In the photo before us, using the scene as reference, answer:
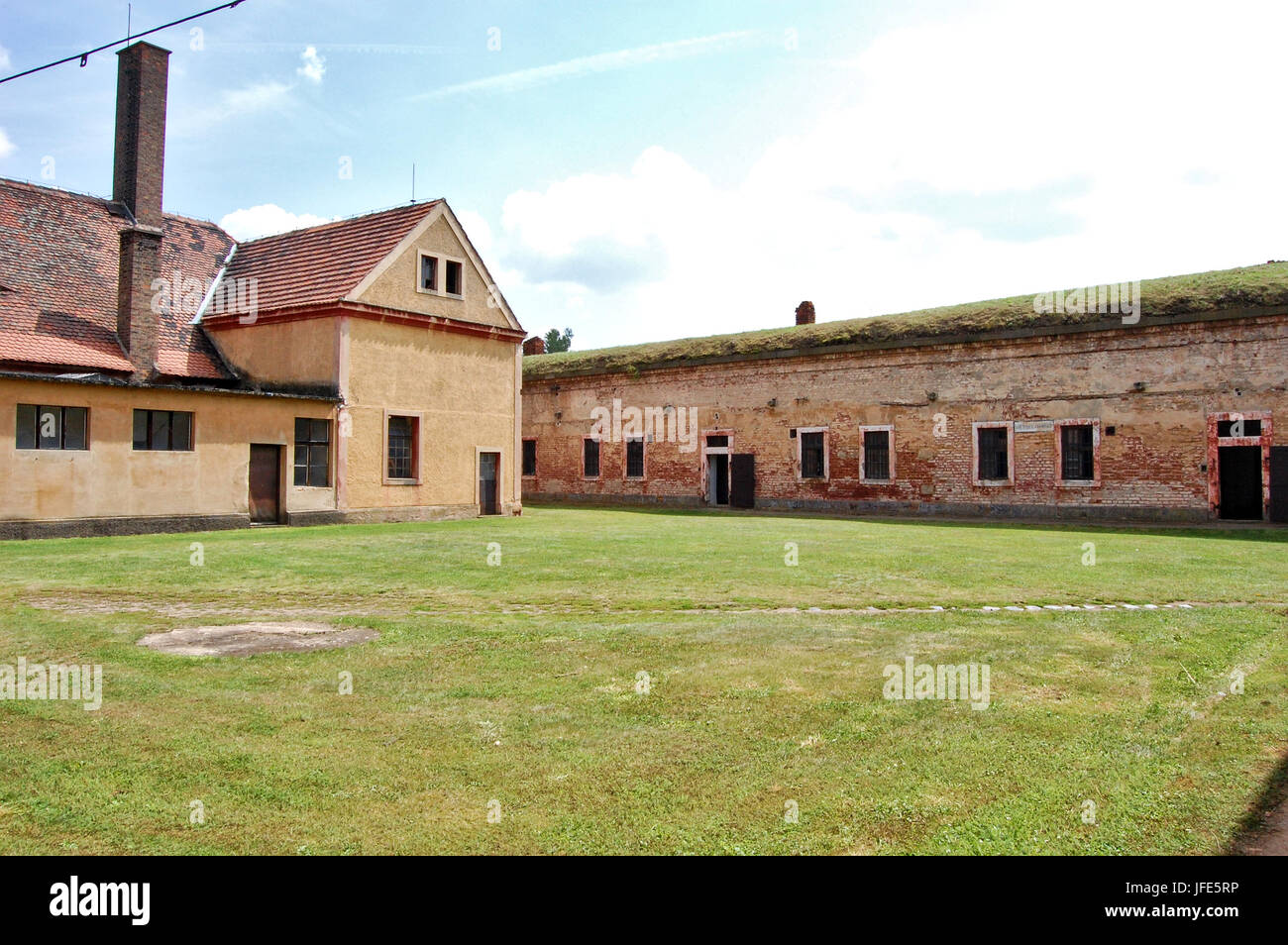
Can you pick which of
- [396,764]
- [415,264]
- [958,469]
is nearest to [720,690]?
[396,764]

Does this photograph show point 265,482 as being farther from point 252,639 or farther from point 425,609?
point 252,639

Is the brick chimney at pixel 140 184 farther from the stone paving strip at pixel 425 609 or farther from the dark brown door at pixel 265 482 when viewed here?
the stone paving strip at pixel 425 609

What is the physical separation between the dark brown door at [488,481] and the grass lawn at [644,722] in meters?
16.2

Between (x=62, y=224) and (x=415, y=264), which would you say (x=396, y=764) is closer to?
(x=415, y=264)

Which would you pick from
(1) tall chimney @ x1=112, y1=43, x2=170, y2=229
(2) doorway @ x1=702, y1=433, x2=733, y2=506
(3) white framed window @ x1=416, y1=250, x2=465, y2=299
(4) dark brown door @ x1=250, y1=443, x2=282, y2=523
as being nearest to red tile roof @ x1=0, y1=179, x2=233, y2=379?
(1) tall chimney @ x1=112, y1=43, x2=170, y2=229

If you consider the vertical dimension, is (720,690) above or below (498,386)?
below

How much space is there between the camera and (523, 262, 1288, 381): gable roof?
2491 cm

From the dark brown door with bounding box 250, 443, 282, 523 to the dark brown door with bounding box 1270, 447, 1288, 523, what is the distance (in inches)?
1027

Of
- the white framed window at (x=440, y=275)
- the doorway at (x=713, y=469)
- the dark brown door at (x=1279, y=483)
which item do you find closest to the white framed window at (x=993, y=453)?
the dark brown door at (x=1279, y=483)

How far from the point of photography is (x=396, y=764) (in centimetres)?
448

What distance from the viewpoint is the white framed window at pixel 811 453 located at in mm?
32125

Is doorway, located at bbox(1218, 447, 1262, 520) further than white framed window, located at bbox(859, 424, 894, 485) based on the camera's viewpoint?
No

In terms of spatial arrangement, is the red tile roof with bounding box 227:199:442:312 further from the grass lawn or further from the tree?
the tree
